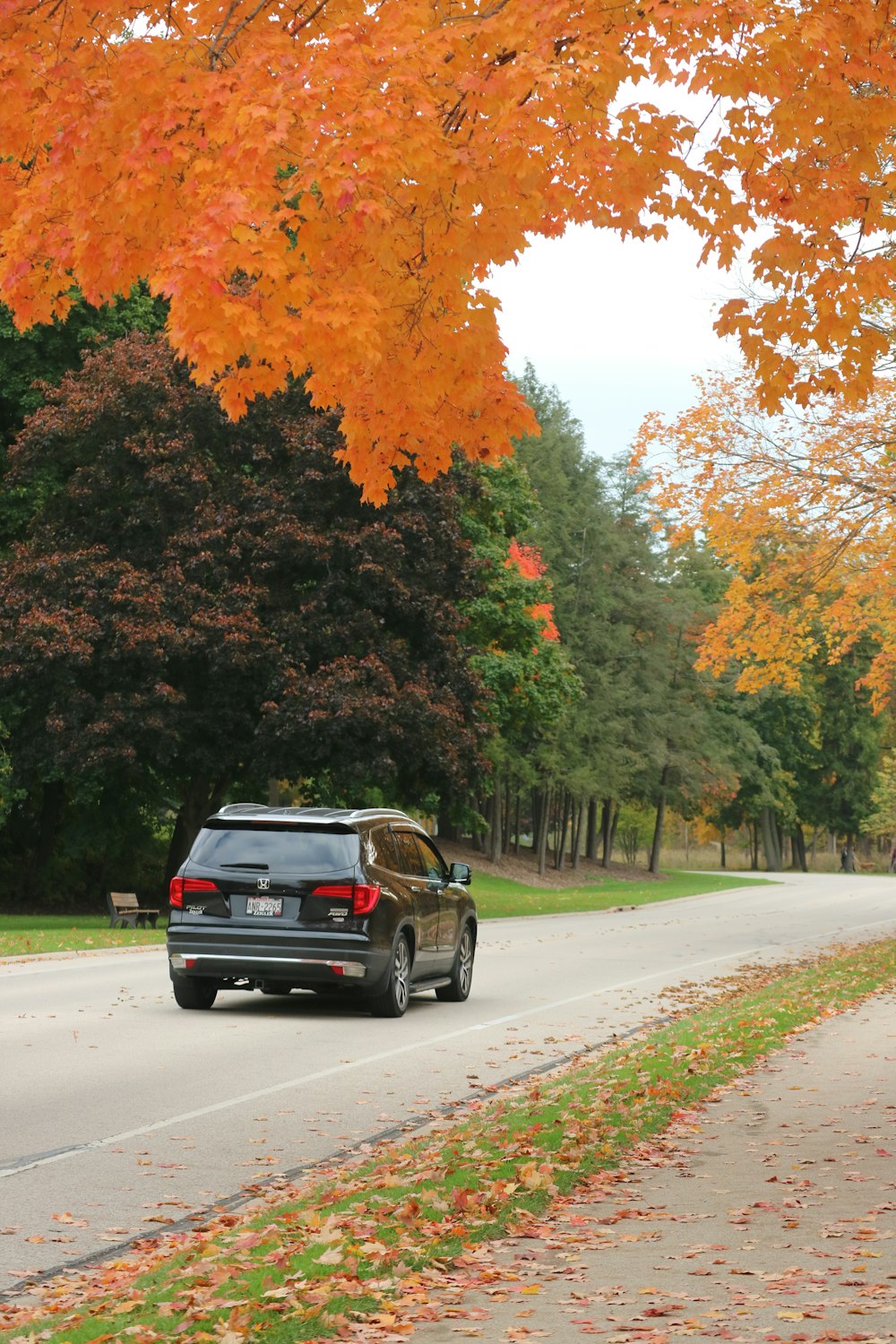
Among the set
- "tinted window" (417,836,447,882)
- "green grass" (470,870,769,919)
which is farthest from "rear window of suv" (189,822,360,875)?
"green grass" (470,870,769,919)

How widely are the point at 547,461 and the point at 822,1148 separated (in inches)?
2225

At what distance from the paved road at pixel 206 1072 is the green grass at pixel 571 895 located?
49.6ft

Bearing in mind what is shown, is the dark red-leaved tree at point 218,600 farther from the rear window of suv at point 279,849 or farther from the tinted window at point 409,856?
the rear window of suv at point 279,849

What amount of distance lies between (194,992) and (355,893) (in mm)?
1963

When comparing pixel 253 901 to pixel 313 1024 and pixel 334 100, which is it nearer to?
pixel 313 1024

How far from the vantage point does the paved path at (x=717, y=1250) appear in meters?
5.45

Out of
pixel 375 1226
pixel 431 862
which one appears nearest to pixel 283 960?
pixel 431 862

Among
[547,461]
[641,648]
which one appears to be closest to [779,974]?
[547,461]

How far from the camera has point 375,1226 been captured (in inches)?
263

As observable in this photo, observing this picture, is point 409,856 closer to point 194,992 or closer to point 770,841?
point 194,992

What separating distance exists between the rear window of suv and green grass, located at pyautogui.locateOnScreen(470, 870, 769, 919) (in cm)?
1840

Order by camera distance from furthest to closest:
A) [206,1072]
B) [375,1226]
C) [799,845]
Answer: [799,845] → [206,1072] → [375,1226]

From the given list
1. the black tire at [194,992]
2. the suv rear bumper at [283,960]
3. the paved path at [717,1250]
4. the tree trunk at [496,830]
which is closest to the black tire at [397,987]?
the suv rear bumper at [283,960]

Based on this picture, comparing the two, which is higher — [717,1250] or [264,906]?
[264,906]
